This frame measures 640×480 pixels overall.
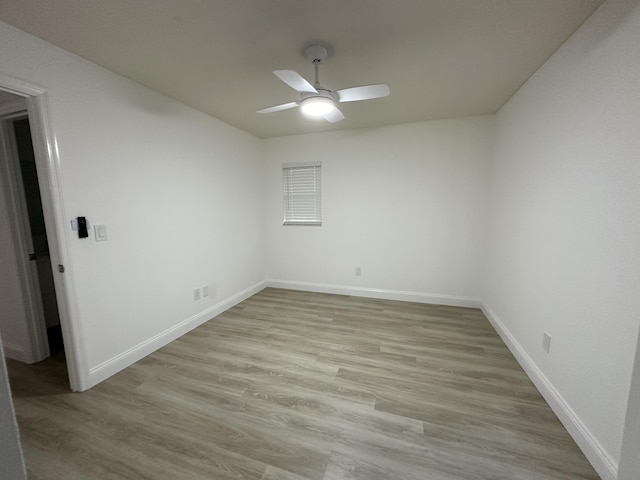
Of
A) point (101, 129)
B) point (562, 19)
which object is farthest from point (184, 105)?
point (562, 19)

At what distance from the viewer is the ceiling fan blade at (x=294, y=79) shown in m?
1.63

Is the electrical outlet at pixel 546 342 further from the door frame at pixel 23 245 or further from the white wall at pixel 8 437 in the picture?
the door frame at pixel 23 245

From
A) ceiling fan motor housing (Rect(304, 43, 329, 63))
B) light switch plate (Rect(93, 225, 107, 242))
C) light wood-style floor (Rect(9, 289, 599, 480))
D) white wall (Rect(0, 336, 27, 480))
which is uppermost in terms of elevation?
ceiling fan motor housing (Rect(304, 43, 329, 63))

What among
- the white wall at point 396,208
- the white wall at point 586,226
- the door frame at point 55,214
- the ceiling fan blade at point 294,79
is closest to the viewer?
the white wall at point 586,226

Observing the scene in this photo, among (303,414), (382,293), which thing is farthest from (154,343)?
(382,293)

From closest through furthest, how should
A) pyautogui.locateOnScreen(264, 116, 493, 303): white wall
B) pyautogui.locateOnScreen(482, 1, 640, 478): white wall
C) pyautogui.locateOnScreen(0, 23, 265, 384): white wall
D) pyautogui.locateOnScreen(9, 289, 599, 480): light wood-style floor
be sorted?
pyautogui.locateOnScreen(482, 1, 640, 478): white wall, pyautogui.locateOnScreen(9, 289, 599, 480): light wood-style floor, pyautogui.locateOnScreen(0, 23, 265, 384): white wall, pyautogui.locateOnScreen(264, 116, 493, 303): white wall

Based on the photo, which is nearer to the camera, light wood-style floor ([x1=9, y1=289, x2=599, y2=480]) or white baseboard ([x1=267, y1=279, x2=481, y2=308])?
light wood-style floor ([x1=9, y1=289, x2=599, y2=480])

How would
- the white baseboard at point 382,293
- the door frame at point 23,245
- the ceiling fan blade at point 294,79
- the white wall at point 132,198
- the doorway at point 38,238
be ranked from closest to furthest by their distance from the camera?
the ceiling fan blade at point 294,79, the white wall at point 132,198, the door frame at point 23,245, the doorway at point 38,238, the white baseboard at point 382,293

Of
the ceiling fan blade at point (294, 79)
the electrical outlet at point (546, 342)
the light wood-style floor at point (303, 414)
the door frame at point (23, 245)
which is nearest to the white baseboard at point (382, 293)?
the light wood-style floor at point (303, 414)

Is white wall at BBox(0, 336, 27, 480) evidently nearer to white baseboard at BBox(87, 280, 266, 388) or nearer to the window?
white baseboard at BBox(87, 280, 266, 388)

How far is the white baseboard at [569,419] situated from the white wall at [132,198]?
3.28 meters

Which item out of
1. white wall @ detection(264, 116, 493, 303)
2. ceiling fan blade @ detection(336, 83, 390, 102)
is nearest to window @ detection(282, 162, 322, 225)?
white wall @ detection(264, 116, 493, 303)

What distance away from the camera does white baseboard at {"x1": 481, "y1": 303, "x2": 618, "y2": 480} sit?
1394 millimetres

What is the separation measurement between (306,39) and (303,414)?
2545 mm
